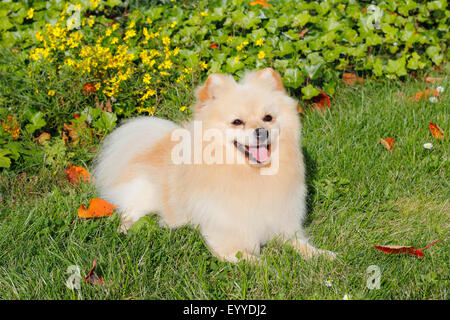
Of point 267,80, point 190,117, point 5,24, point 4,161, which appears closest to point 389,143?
point 267,80

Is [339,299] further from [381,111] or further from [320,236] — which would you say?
[381,111]

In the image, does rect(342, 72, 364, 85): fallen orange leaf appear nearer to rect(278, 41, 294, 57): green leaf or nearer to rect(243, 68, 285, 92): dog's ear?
rect(278, 41, 294, 57): green leaf

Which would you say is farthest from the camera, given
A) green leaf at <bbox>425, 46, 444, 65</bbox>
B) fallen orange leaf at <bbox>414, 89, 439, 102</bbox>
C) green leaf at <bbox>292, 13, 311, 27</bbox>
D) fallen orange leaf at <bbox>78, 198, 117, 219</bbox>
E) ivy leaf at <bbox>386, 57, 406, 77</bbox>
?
green leaf at <bbox>425, 46, 444, 65</bbox>

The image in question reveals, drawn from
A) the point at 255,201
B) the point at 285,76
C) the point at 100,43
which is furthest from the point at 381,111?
the point at 100,43

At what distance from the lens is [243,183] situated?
245 cm

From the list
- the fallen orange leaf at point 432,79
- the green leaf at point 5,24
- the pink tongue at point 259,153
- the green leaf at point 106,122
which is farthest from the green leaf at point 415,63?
the green leaf at point 5,24

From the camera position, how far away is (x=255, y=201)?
2494 mm

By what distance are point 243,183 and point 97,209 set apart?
107cm

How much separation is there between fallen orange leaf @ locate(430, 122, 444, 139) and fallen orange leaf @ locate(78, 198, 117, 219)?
102 inches

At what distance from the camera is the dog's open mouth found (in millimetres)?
2404

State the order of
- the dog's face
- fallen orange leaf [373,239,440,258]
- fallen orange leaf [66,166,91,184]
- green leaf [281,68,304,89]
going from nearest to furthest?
the dog's face < fallen orange leaf [373,239,440,258] < fallen orange leaf [66,166,91,184] < green leaf [281,68,304,89]

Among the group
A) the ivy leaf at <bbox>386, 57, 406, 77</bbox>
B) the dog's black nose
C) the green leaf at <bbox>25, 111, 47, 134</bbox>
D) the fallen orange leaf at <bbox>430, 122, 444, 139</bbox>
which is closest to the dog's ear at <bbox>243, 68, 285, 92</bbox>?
the dog's black nose

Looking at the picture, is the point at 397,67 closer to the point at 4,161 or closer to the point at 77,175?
the point at 77,175
